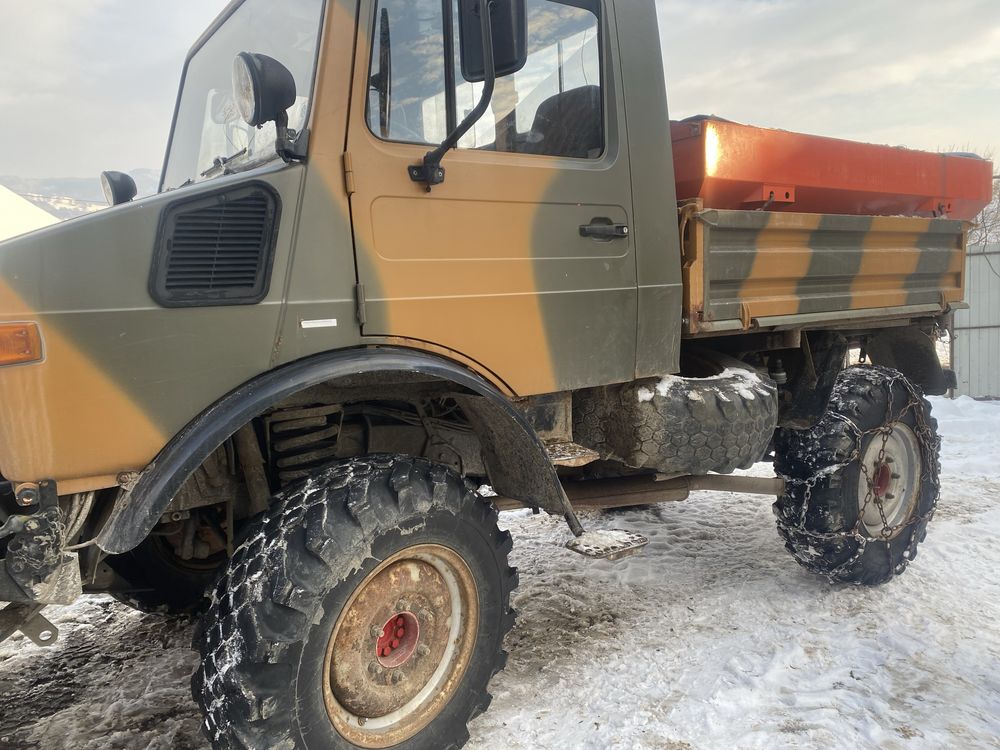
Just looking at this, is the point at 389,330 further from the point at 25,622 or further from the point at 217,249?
the point at 25,622

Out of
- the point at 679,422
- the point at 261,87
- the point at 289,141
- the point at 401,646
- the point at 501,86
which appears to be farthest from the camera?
the point at 679,422

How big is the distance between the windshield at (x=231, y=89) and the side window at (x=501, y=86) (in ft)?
0.73

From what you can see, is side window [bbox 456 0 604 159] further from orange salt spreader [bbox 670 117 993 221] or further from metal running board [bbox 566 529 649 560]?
metal running board [bbox 566 529 649 560]

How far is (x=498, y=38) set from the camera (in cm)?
210

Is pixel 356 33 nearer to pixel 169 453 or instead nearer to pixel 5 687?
pixel 169 453

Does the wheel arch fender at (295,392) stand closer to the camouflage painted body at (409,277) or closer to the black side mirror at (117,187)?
the camouflage painted body at (409,277)

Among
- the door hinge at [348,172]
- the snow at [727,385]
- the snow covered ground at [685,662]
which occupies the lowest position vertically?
→ the snow covered ground at [685,662]

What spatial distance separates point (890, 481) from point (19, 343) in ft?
14.0

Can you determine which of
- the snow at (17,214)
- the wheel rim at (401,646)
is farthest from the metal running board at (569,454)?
the snow at (17,214)

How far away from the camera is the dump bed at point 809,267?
9.89 feet

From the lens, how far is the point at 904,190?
12.6ft

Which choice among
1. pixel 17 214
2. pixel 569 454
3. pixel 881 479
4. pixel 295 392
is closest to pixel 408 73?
pixel 295 392

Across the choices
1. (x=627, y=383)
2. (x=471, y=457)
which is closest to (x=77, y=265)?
(x=471, y=457)

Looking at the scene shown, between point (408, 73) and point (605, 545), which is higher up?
point (408, 73)
